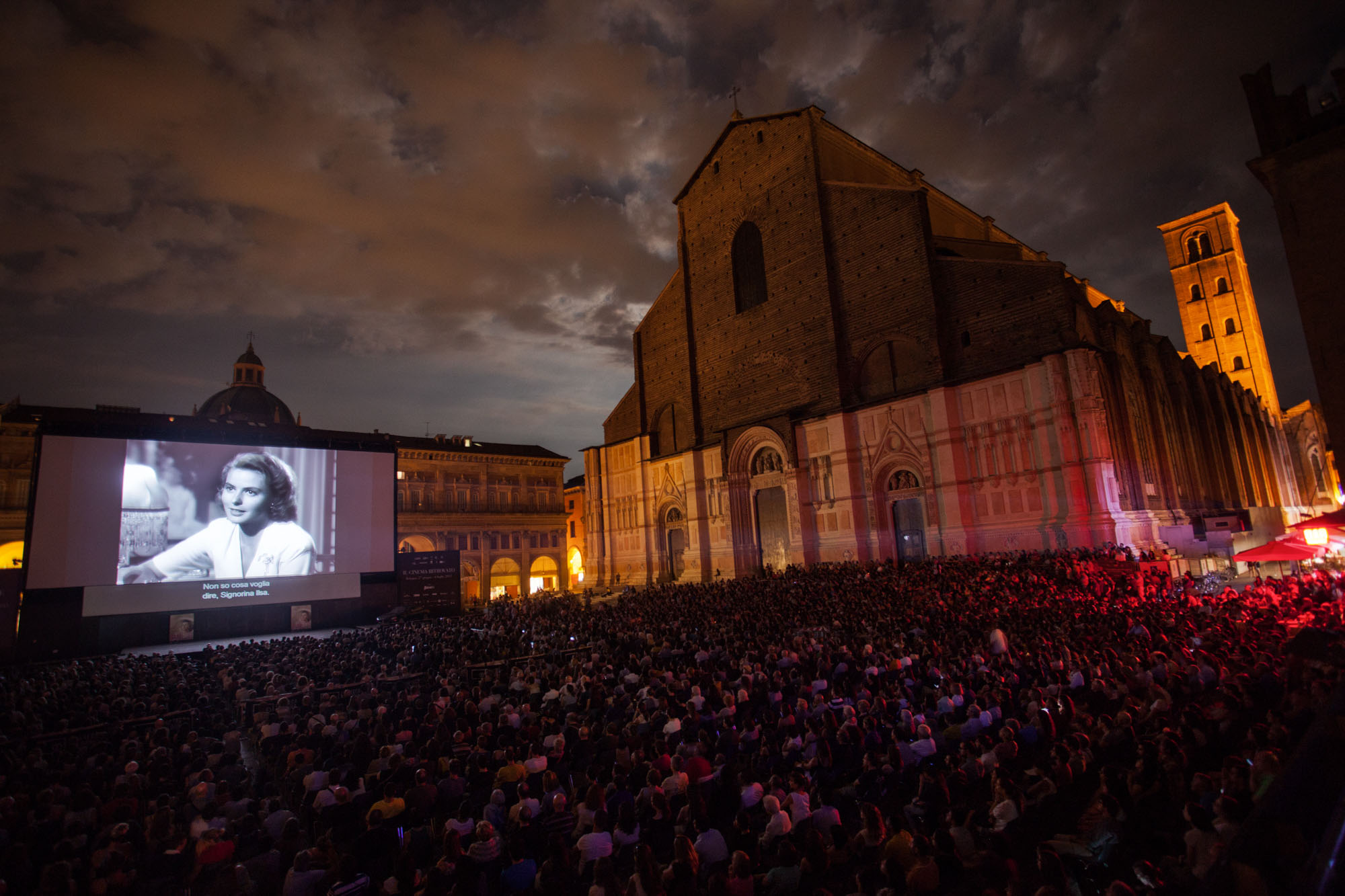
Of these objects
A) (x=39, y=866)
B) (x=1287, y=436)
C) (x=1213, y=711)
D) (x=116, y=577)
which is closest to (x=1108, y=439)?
(x=1213, y=711)

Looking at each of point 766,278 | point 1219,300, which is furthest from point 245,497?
point 1219,300

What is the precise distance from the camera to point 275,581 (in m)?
27.1

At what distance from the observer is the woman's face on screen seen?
26.2 m

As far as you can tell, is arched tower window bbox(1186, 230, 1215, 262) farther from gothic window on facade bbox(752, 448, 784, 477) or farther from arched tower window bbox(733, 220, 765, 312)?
gothic window on facade bbox(752, 448, 784, 477)

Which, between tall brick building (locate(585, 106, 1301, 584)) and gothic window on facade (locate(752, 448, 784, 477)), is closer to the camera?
tall brick building (locate(585, 106, 1301, 584))

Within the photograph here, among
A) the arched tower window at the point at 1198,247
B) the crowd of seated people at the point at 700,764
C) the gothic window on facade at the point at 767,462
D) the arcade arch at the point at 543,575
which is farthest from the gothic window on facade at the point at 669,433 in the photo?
the arched tower window at the point at 1198,247

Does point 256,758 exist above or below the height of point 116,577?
below

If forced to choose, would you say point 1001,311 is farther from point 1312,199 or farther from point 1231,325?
point 1231,325

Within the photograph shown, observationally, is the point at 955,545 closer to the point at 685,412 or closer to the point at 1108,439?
the point at 1108,439

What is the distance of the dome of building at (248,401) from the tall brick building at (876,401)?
28.2m

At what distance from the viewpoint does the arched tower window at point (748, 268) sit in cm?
3578

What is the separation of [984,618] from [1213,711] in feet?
27.8

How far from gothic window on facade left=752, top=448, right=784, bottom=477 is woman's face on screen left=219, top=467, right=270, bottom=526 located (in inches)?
889

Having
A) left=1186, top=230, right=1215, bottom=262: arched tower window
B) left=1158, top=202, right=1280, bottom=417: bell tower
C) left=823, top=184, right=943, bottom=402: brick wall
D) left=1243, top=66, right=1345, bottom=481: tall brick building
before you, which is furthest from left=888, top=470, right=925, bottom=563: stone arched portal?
left=1186, top=230, right=1215, bottom=262: arched tower window
